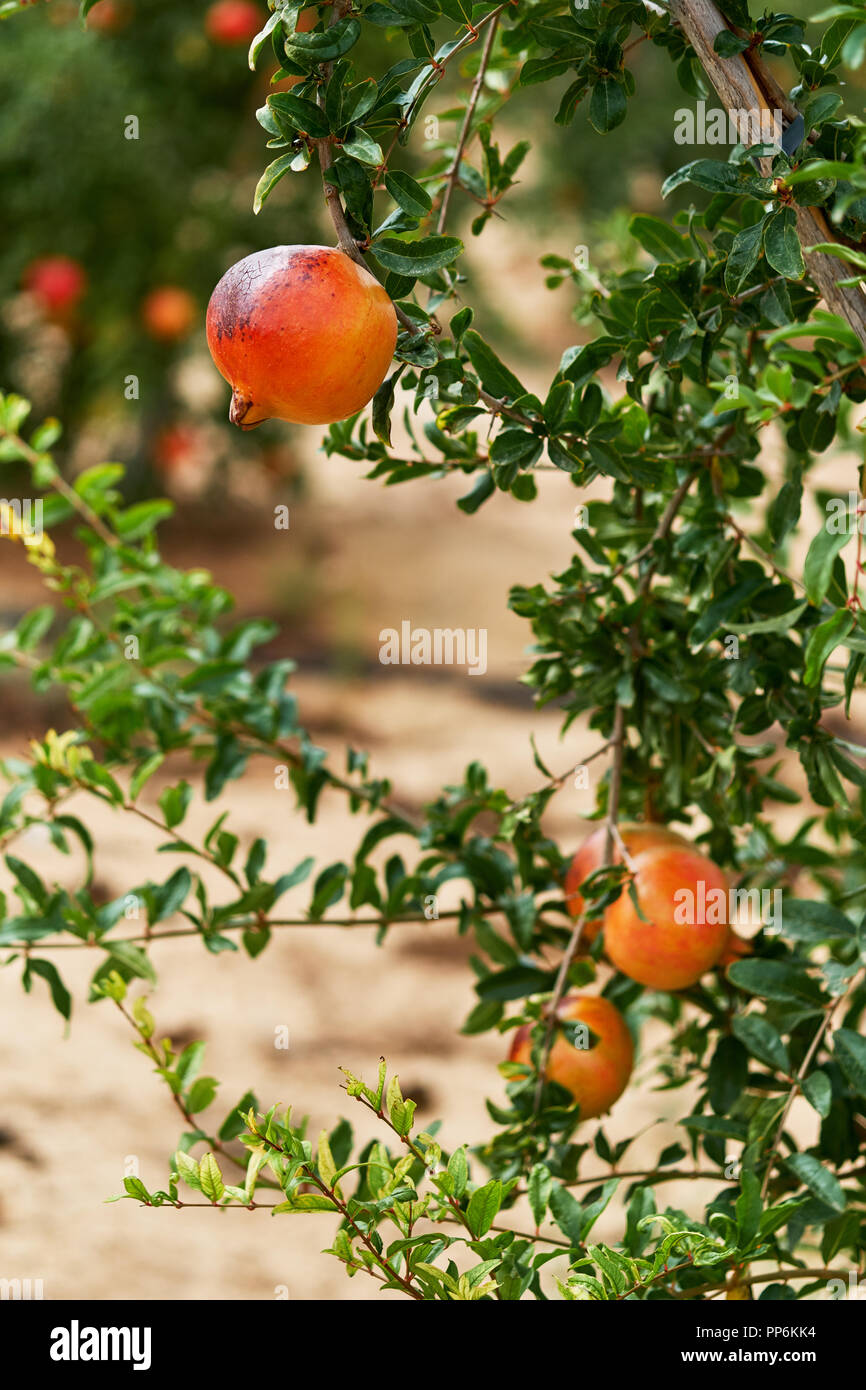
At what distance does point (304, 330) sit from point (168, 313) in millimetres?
2070

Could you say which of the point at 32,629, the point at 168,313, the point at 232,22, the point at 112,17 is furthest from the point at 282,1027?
the point at 112,17

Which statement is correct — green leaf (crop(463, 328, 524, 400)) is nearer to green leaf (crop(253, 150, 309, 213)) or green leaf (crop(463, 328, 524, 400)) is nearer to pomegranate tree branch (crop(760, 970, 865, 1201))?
green leaf (crop(253, 150, 309, 213))

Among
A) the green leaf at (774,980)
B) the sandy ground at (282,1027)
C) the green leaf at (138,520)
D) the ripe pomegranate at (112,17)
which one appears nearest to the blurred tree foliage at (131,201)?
the ripe pomegranate at (112,17)

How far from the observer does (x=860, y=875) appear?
0.90m

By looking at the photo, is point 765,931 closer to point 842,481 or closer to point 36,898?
point 36,898

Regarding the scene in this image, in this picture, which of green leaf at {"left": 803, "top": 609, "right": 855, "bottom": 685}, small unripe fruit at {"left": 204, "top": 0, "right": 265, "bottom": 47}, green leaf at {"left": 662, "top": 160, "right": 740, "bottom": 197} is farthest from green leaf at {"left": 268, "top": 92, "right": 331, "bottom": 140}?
small unripe fruit at {"left": 204, "top": 0, "right": 265, "bottom": 47}

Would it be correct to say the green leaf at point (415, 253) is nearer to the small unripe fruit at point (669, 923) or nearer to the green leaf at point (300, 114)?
the green leaf at point (300, 114)

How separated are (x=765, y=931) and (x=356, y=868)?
0.23m

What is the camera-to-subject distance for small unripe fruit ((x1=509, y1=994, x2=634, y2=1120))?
62cm

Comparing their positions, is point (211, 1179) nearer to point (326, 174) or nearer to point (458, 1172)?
point (458, 1172)

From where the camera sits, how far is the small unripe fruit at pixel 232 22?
2.08 m

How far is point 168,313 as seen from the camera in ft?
7.59

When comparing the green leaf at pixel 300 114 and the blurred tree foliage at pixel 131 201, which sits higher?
the blurred tree foliage at pixel 131 201

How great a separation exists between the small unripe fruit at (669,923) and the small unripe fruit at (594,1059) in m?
0.03
